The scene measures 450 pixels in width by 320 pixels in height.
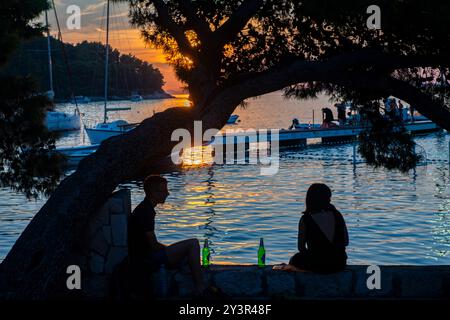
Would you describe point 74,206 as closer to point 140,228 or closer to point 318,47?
point 140,228

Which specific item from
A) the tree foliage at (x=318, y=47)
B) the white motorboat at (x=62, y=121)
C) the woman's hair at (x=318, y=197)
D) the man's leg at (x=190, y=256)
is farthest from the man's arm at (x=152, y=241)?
the white motorboat at (x=62, y=121)

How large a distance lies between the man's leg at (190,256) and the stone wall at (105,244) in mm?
598

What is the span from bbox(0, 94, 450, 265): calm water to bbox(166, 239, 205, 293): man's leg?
1198 centimetres

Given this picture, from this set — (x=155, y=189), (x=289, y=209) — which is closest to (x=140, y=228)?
(x=155, y=189)

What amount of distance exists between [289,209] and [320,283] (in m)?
22.2

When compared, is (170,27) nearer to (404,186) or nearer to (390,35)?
(390,35)

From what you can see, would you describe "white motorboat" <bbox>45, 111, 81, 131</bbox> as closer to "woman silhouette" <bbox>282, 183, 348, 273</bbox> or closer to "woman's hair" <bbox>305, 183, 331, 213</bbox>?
"woman silhouette" <bbox>282, 183, 348, 273</bbox>

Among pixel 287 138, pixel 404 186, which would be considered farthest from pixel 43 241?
pixel 287 138

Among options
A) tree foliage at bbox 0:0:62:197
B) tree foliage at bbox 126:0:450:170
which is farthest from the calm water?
tree foliage at bbox 0:0:62:197

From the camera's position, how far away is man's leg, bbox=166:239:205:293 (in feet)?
29.5

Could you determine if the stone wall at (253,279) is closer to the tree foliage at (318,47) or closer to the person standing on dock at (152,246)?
the person standing on dock at (152,246)

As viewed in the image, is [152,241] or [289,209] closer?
[152,241]

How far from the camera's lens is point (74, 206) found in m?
9.13

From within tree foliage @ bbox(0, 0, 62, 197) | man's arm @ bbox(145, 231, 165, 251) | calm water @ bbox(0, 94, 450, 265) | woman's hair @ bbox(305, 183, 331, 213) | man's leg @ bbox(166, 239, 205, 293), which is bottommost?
calm water @ bbox(0, 94, 450, 265)
